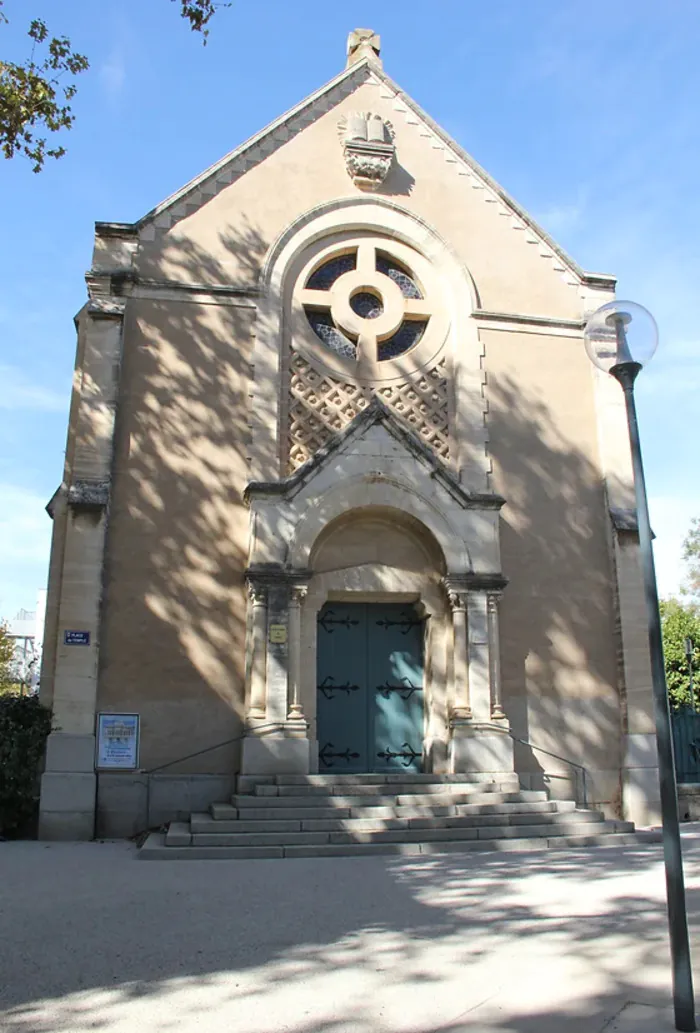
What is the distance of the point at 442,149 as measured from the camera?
50.7 ft

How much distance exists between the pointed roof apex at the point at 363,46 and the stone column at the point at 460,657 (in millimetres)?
9486

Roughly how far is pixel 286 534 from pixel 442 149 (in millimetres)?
7481

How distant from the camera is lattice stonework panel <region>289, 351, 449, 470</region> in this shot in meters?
13.7

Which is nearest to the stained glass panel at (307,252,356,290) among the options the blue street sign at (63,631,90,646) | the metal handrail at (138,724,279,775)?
the blue street sign at (63,631,90,646)

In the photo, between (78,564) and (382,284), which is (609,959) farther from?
(382,284)

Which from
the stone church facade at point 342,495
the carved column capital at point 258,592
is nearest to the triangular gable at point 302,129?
the stone church facade at point 342,495

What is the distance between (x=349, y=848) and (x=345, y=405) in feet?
21.8

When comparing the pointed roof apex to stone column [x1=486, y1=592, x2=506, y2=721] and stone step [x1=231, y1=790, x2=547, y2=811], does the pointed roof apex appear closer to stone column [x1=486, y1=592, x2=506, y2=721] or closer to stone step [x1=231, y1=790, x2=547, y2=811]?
stone column [x1=486, y1=592, x2=506, y2=721]

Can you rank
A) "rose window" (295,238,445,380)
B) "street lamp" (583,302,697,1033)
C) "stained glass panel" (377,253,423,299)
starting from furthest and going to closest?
"stained glass panel" (377,253,423,299), "rose window" (295,238,445,380), "street lamp" (583,302,697,1033)

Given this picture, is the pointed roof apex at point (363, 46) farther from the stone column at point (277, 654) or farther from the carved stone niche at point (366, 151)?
the stone column at point (277, 654)

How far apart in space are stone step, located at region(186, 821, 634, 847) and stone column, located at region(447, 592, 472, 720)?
6.62ft

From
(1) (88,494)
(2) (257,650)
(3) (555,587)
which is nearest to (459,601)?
(3) (555,587)

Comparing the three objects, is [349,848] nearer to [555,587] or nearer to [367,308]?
[555,587]

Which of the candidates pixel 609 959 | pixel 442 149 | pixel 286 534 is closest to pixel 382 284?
pixel 442 149
